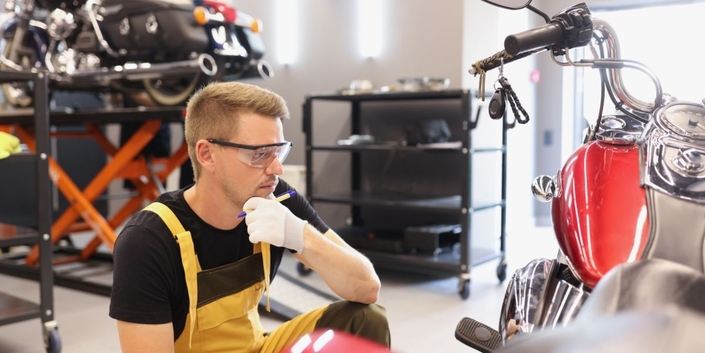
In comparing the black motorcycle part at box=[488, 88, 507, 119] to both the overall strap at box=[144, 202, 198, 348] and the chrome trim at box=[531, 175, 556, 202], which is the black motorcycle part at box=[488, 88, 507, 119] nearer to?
the chrome trim at box=[531, 175, 556, 202]

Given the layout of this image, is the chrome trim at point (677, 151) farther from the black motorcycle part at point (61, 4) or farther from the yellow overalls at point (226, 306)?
the black motorcycle part at point (61, 4)

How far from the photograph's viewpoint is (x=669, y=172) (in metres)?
0.87

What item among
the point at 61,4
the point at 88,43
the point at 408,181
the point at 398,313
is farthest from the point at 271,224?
the point at 61,4

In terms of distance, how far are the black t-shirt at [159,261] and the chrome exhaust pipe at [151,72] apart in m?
2.08

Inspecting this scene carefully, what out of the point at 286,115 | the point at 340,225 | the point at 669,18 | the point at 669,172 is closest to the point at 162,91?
the point at 340,225

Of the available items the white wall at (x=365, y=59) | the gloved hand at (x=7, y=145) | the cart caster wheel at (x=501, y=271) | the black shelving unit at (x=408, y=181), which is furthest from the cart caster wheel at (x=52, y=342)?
the white wall at (x=365, y=59)

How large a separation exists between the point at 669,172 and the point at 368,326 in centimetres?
89

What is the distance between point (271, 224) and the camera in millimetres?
1434

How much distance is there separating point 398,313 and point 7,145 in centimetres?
189

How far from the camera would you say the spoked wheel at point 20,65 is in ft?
15.1

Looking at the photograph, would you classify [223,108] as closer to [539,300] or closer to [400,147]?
[539,300]

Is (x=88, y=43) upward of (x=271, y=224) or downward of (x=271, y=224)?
upward

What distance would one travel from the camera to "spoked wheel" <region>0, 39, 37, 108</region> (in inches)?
182

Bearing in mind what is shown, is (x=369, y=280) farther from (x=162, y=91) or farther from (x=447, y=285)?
(x=162, y=91)
